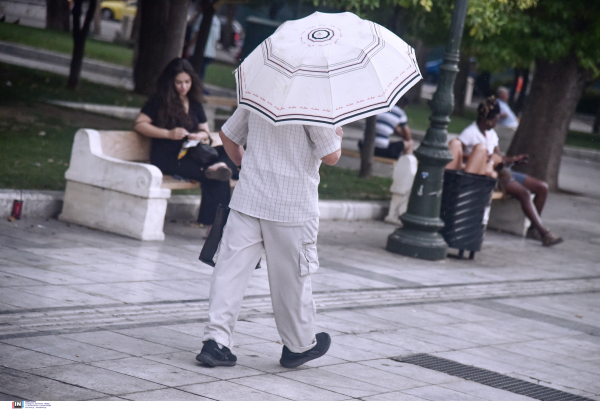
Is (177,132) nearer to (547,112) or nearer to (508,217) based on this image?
(508,217)

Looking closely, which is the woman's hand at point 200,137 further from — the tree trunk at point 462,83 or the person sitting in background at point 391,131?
the tree trunk at point 462,83

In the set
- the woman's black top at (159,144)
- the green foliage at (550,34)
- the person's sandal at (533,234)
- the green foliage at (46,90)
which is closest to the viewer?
the woman's black top at (159,144)

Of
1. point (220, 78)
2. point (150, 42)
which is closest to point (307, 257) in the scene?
point (150, 42)

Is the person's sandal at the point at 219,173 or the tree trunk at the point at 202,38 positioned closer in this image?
the person's sandal at the point at 219,173

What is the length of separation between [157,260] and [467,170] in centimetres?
393

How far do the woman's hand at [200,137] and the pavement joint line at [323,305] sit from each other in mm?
2367

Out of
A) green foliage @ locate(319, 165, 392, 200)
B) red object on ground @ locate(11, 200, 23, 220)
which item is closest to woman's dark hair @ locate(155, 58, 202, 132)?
red object on ground @ locate(11, 200, 23, 220)

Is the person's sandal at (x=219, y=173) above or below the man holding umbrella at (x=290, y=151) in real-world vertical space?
below

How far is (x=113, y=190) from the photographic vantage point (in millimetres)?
8086

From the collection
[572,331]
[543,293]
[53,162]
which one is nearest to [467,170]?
[543,293]

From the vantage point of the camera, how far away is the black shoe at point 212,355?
4.66 meters

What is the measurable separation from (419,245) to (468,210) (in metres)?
0.72

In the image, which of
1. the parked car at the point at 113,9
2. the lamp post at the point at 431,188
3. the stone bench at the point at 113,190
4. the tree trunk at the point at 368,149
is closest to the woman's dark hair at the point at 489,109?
the lamp post at the point at 431,188

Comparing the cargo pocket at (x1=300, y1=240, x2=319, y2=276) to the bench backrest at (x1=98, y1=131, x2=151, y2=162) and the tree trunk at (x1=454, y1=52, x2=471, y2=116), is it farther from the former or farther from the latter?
the tree trunk at (x1=454, y1=52, x2=471, y2=116)
